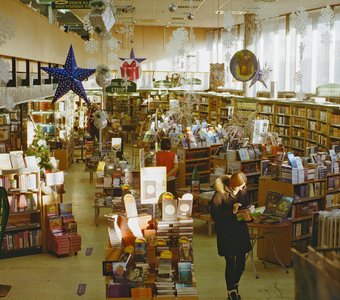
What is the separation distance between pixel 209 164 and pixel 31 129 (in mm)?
4704

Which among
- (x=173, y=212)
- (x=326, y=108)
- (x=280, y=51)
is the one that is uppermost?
(x=280, y=51)

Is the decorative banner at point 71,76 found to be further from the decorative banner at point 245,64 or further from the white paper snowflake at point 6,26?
the decorative banner at point 245,64

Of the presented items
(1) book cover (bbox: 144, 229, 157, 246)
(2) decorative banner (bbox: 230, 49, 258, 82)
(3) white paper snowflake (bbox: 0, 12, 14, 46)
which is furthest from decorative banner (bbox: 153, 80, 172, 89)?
(1) book cover (bbox: 144, 229, 157, 246)

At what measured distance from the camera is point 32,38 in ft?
41.8

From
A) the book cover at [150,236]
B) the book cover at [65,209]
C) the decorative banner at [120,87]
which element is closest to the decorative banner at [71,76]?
the book cover at [65,209]

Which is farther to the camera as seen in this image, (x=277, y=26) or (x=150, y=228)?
(x=277, y=26)

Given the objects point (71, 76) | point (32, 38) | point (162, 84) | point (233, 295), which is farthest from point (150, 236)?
point (162, 84)

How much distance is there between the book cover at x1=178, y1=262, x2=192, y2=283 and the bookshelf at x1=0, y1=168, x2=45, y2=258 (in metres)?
4.11

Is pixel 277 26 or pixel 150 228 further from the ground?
pixel 277 26

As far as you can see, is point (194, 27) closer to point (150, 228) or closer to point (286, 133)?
point (286, 133)

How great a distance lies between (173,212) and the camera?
620 cm

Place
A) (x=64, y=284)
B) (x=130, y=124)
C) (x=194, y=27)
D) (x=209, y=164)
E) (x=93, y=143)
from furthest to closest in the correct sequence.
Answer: (x=194, y=27) < (x=130, y=124) < (x=93, y=143) < (x=209, y=164) < (x=64, y=284)

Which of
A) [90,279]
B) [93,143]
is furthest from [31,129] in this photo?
[90,279]

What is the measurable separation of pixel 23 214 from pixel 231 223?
410cm
